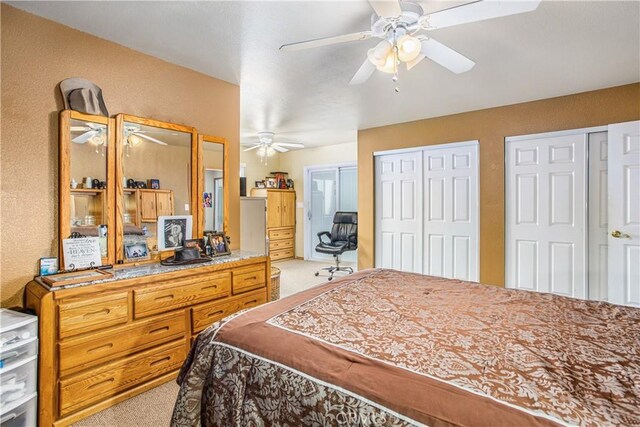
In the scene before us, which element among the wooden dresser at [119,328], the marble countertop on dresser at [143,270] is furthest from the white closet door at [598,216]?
the wooden dresser at [119,328]

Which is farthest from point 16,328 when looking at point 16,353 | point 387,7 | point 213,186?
point 387,7

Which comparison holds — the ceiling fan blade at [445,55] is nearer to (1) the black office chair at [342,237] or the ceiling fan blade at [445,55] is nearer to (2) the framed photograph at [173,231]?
(2) the framed photograph at [173,231]

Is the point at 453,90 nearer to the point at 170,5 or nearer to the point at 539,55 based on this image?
the point at 539,55

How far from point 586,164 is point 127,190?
4.39m

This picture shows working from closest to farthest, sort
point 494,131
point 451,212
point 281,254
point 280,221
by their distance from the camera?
point 494,131
point 451,212
point 280,221
point 281,254

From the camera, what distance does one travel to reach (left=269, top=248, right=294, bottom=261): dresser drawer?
6.70m

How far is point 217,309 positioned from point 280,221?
4.30 m

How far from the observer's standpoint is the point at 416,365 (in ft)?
3.32

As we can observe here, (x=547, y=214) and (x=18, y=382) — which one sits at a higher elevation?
(x=547, y=214)

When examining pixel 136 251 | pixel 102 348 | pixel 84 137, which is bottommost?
pixel 102 348

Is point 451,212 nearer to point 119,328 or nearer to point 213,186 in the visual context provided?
point 213,186

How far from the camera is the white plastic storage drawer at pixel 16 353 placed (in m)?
1.54

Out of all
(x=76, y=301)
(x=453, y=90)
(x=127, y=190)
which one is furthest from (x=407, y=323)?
(x=453, y=90)

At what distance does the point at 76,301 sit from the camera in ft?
5.82
